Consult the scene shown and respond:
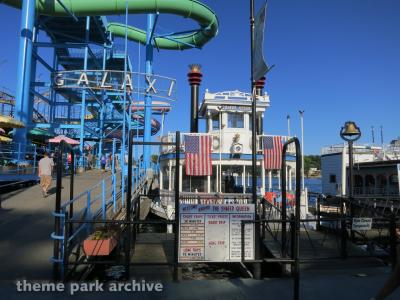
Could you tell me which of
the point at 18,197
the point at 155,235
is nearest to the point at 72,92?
the point at 18,197

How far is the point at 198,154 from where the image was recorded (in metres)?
17.2

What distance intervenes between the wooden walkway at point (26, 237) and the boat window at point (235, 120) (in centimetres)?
1066

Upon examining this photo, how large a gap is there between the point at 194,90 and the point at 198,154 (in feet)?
27.1

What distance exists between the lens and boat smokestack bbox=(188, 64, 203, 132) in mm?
23406

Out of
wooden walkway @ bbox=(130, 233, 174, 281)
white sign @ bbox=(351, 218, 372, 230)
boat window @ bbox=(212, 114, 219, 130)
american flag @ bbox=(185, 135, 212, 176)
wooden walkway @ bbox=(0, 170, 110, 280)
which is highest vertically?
boat window @ bbox=(212, 114, 219, 130)

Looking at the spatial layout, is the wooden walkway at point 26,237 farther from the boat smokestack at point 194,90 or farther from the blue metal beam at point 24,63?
the boat smokestack at point 194,90

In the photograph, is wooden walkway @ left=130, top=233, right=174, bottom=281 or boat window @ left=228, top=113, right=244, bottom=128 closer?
wooden walkway @ left=130, top=233, right=174, bottom=281

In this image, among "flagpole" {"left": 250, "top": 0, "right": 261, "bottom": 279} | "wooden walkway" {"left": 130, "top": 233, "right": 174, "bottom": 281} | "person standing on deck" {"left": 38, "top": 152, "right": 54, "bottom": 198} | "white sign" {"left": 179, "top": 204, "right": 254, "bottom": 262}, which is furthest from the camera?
"person standing on deck" {"left": 38, "top": 152, "right": 54, "bottom": 198}

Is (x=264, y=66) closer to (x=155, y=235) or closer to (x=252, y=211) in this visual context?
(x=252, y=211)

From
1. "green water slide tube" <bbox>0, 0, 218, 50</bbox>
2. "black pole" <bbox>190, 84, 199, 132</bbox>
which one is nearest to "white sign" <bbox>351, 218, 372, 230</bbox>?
"black pole" <bbox>190, 84, 199, 132</bbox>

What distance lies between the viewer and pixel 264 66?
6.03 m

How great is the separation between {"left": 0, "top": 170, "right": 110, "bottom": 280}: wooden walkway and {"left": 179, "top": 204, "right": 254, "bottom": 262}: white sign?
233 centimetres

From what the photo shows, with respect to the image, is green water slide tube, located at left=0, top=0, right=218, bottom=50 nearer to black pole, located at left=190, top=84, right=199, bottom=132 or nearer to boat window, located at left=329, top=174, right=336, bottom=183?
black pole, located at left=190, top=84, right=199, bottom=132

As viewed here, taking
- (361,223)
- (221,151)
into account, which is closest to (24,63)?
(221,151)
